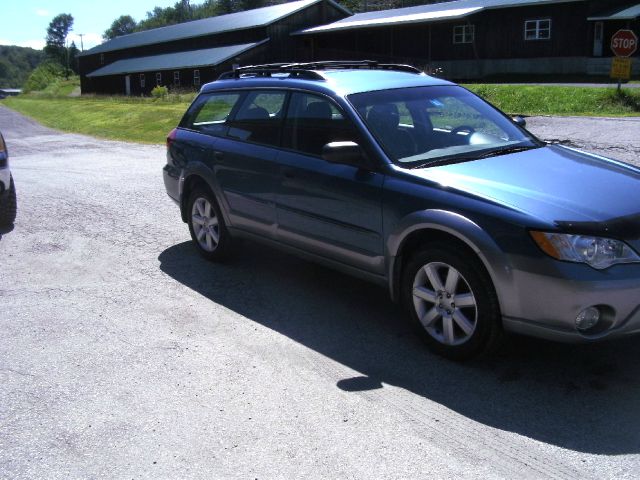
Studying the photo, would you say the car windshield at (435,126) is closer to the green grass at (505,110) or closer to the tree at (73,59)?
the green grass at (505,110)

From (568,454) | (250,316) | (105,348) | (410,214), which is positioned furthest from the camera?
(250,316)

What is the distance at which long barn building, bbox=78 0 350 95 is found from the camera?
46.3 meters

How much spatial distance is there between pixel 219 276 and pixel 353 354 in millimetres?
2184

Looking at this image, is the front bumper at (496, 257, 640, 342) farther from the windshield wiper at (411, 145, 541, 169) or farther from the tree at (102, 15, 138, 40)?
the tree at (102, 15, 138, 40)

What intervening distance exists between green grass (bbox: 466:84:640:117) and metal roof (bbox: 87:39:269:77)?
25.4 metres

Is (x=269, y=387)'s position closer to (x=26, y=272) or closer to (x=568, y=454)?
(x=568, y=454)

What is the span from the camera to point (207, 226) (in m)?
6.66

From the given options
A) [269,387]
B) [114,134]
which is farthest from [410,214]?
[114,134]

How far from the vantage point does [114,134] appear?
2327cm

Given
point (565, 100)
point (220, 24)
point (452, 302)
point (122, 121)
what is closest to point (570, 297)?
point (452, 302)

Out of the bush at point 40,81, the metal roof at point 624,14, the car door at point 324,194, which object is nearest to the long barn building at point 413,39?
the metal roof at point 624,14

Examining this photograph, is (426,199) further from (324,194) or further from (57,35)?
(57,35)

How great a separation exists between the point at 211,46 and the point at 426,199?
50.2 meters

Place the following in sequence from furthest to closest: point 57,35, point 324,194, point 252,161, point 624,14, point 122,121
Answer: point 57,35 → point 624,14 → point 122,121 → point 252,161 → point 324,194
